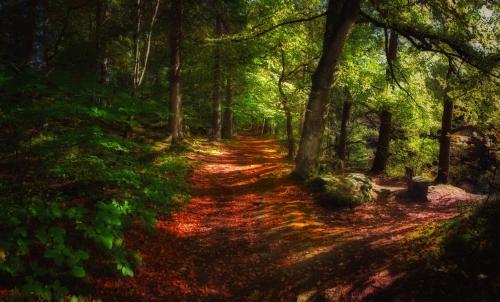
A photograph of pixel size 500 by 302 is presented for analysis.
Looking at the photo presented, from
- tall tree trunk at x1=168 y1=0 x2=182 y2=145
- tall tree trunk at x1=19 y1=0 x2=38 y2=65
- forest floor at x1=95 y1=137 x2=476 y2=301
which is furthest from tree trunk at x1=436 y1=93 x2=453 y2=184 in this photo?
tall tree trunk at x1=19 y1=0 x2=38 y2=65

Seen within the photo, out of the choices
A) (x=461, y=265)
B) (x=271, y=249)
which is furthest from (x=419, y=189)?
(x=461, y=265)

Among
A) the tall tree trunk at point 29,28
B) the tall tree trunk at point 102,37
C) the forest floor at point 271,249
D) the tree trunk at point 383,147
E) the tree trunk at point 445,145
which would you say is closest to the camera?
the forest floor at point 271,249

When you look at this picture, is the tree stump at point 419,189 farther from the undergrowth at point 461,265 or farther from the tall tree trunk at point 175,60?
the tall tree trunk at point 175,60

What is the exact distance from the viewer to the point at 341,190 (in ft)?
37.2

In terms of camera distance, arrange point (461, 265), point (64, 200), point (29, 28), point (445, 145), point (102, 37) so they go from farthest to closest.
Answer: point (29, 28) → point (102, 37) → point (445, 145) → point (64, 200) → point (461, 265)

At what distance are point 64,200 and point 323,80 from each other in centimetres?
949

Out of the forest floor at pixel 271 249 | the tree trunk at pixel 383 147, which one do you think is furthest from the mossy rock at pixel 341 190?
the tree trunk at pixel 383 147

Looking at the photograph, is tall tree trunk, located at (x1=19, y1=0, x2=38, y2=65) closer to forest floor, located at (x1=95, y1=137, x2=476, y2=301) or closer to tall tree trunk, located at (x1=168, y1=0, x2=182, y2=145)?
tall tree trunk, located at (x1=168, y1=0, x2=182, y2=145)

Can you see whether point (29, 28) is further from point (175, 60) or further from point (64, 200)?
point (64, 200)

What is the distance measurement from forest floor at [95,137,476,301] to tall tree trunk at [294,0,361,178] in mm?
1257

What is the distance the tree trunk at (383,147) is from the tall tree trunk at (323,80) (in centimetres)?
717

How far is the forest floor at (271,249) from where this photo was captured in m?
5.78

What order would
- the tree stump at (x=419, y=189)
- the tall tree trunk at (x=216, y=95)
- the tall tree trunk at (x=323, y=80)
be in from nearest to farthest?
the tall tree trunk at (x=323, y=80)
the tree stump at (x=419, y=189)
the tall tree trunk at (x=216, y=95)

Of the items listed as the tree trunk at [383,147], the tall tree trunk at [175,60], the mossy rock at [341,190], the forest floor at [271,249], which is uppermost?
the tall tree trunk at [175,60]
